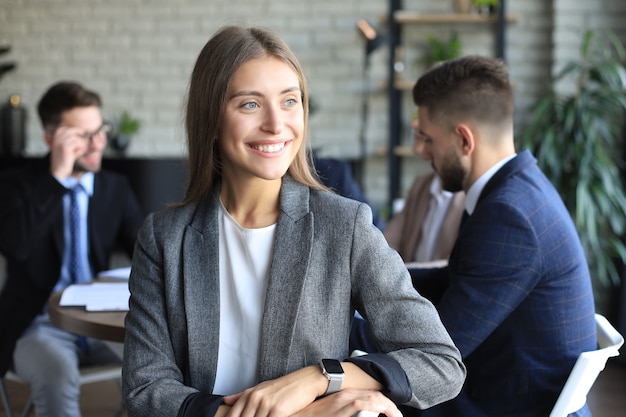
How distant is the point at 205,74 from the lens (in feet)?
4.58

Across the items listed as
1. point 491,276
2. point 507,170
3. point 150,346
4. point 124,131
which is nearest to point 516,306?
point 491,276

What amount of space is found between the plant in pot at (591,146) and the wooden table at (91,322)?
291 centimetres

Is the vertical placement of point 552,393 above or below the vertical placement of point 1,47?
below

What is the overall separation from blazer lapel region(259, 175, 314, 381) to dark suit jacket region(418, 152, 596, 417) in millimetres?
476

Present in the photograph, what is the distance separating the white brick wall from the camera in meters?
5.11

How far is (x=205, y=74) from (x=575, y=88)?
3.72 meters

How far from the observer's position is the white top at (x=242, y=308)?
4.57ft

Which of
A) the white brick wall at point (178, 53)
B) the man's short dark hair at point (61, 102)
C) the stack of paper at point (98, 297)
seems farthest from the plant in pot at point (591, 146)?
the stack of paper at point (98, 297)

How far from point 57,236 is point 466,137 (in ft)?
5.00

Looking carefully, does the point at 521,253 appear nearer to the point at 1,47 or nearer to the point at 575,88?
the point at 575,88

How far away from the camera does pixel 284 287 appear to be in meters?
1.37

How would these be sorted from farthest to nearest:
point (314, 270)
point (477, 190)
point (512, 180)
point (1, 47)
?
point (1, 47)
point (477, 190)
point (512, 180)
point (314, 270)

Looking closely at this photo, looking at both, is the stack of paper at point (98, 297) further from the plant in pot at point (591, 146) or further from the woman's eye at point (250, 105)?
the plant in pot at point (591, 146)

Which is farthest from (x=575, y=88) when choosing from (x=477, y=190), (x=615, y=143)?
(x=477, y=190)
